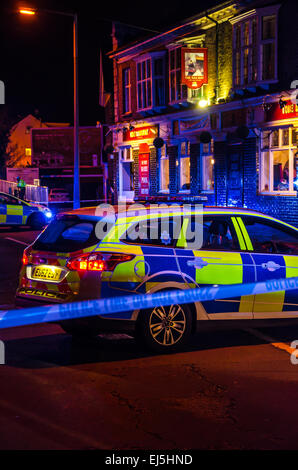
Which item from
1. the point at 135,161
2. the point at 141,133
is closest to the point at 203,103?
the point at 141,133

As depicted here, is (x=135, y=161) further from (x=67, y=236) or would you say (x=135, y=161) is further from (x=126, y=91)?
(x=67, y=236)

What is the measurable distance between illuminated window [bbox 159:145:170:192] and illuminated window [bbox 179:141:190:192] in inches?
43.4

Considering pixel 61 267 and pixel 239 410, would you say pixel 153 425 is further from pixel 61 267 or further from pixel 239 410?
pixel 61 267

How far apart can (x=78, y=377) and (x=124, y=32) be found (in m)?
25.4

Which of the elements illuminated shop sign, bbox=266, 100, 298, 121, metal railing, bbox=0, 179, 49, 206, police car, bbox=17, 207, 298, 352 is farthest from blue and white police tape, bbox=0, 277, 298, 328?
metal railing, bbox=0, 179, 49, 206

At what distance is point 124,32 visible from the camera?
28.5m

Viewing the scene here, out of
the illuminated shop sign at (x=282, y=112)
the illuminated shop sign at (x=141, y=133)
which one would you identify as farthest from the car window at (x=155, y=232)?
the illuminated shop sign at (x=141, y=133)

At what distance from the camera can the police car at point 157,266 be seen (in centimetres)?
600

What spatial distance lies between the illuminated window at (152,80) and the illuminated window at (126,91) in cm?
156

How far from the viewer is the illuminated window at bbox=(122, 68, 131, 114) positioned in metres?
27.4

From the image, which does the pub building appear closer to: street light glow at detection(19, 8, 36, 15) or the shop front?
the shop front

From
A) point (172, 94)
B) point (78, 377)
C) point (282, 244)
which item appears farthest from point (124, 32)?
point (78, 377)

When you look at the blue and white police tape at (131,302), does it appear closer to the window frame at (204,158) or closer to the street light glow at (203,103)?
the window frame at (204,158)

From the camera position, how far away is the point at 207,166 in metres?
22.4
